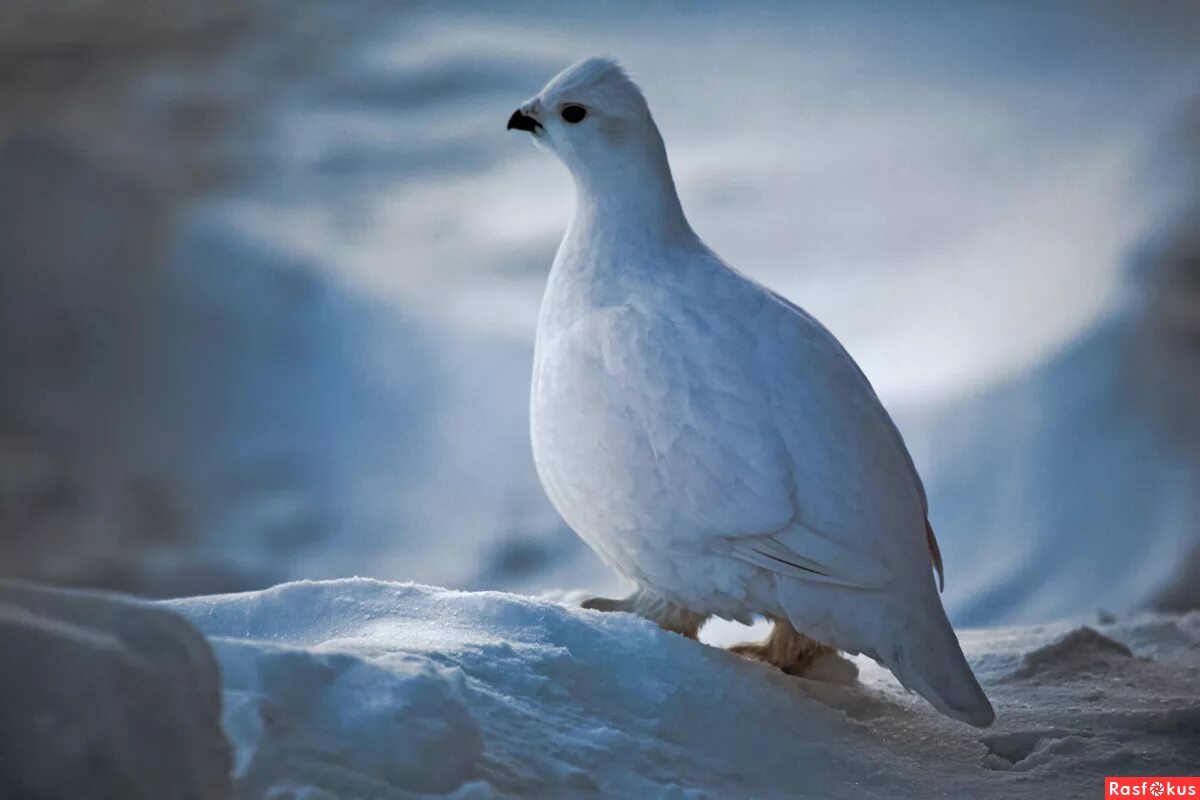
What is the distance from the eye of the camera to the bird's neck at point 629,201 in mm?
1551

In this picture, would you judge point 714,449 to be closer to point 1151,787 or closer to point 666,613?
point 666,613

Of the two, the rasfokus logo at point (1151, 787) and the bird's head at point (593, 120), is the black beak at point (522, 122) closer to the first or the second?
the bird's head at point (593, 120)

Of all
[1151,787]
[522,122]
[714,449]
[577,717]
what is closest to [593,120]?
[522,122]

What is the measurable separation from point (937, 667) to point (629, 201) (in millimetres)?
679

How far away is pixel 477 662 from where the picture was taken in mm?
1121

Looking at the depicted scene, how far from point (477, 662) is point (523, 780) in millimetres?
173

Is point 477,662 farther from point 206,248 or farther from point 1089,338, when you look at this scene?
point 1089,338

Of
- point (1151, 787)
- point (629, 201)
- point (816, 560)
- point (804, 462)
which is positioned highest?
point (629, 201)

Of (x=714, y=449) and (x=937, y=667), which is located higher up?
(x=714, y=449)

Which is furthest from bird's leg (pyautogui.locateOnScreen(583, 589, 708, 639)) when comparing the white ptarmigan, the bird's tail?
the bird's tail

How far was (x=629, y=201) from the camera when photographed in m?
1.56

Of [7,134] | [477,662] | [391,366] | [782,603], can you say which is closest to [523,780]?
[477,662]

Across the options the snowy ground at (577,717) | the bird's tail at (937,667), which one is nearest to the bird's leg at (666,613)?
the snowy ground at (577,717)

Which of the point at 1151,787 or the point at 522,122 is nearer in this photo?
the point at 1151,787
